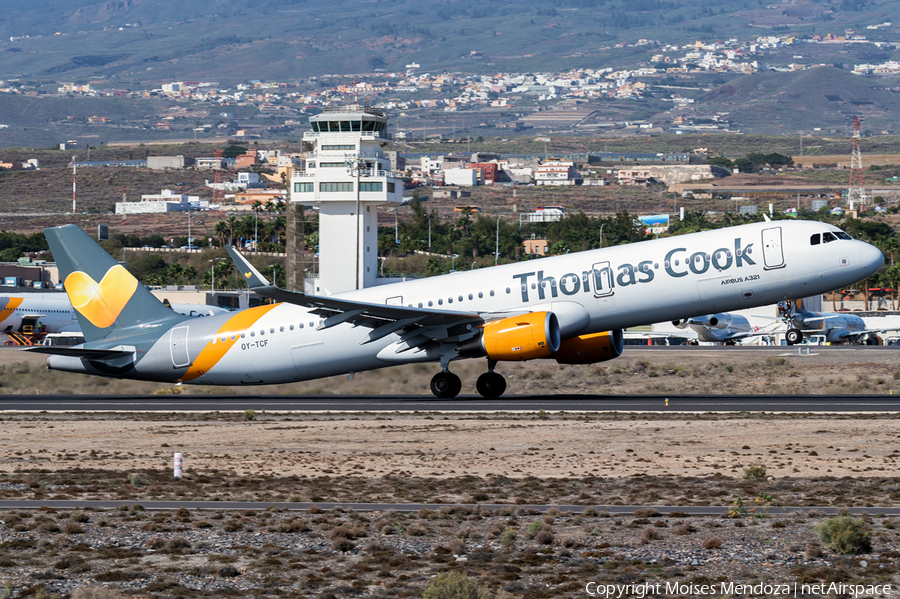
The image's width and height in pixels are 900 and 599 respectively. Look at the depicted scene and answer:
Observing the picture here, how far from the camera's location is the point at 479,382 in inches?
1464

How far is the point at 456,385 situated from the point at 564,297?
201 inches

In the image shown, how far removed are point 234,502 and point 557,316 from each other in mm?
16619

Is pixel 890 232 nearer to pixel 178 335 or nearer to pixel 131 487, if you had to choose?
→ pixel 178 335

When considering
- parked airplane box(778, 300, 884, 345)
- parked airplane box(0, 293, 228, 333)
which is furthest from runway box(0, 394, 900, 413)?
Result: parked airplane box(778, 300, 884, 345)

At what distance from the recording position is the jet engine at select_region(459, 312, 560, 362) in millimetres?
33094

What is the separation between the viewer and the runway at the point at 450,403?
3406 centimetres

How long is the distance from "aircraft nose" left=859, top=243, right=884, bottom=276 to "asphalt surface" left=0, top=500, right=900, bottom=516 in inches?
623

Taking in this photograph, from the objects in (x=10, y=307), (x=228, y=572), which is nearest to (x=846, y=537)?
(x=228, y=572)

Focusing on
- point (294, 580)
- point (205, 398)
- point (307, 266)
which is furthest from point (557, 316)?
point (307, 266)

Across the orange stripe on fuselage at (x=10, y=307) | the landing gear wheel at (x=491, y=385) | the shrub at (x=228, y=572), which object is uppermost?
the orange stripe on fuselage at (x=10, y=307)

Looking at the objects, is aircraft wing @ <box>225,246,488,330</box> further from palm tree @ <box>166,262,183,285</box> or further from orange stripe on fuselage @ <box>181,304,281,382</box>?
palm tree @ <box>166,262,183,285</box>

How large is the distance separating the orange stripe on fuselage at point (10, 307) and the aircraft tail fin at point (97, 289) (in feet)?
189

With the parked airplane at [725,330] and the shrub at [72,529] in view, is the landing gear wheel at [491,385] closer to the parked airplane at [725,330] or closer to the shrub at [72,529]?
the shrub at [72,529]

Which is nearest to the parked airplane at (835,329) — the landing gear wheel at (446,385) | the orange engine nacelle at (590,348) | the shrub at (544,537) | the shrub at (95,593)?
the orange engine nacelle at (590,348)
